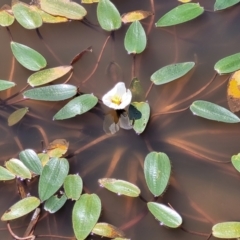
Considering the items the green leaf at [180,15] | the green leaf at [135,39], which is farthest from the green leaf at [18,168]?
the green leaf at [180,15]

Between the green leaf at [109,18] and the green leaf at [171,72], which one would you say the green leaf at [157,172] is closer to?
the green leaf at [171,72]

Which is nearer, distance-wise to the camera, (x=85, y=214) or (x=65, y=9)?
(x=85, y=214)

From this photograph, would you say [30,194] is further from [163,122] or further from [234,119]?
[234,119]

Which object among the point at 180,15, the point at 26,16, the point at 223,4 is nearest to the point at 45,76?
the point at 26,16

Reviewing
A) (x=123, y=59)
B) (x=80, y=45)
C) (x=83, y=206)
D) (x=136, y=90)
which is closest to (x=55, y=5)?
(x=80, y=45)

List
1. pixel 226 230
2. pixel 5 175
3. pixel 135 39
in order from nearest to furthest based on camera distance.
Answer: pixel 226 230 < pixel 5 175 < pixel 135 39

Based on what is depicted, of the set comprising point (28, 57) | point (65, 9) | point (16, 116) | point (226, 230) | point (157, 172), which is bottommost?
point (226, 230)

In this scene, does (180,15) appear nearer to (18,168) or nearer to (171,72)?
(171,72)
